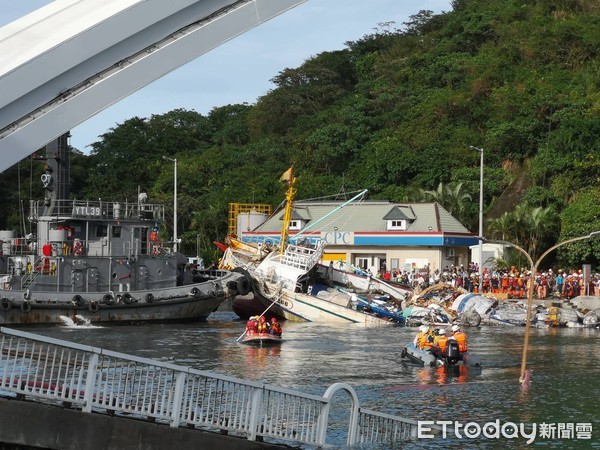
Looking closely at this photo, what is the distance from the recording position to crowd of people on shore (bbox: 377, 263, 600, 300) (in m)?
50.1

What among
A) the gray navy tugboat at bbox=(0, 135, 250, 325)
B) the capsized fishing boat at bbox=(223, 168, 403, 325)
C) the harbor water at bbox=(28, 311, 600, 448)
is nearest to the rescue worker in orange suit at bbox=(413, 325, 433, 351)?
the harbor water at bbox=(28, 311, 600, 448)

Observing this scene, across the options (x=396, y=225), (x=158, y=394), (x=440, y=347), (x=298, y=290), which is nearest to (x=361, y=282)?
(x=298, y=290)

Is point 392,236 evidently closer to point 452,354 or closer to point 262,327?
point 262,327

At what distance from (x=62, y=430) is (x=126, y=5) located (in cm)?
600

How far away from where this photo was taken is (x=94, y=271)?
4397cm

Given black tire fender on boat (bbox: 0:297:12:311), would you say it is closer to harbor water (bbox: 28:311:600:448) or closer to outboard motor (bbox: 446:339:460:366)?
harbor water (bbox: 28:311:600:448)

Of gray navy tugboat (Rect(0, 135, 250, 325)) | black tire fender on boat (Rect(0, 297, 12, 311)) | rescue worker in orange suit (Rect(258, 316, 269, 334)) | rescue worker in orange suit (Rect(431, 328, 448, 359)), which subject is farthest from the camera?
gray navy tugboat (Rect(0, 135, 250, 325))

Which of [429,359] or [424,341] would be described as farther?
[424,341]

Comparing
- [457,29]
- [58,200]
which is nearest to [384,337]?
[58,200]

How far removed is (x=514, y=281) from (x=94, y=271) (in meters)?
21.5

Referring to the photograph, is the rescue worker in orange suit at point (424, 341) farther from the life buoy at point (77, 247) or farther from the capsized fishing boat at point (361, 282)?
the capsized fishing boat at point (361, 282)

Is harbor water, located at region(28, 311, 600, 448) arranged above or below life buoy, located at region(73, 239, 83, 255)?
below

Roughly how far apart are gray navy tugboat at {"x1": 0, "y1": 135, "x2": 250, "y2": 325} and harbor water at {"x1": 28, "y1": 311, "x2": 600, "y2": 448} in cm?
111

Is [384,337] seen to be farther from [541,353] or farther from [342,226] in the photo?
[342,226]
